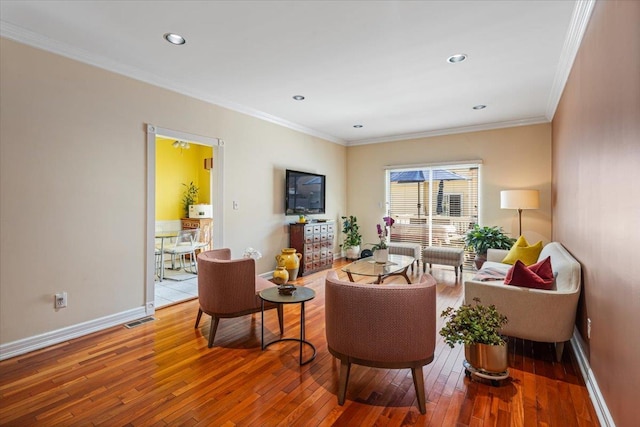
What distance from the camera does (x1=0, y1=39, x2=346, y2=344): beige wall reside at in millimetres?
2582

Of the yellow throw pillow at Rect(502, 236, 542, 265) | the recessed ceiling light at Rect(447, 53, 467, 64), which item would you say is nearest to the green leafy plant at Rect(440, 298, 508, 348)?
the yellow throw pillow at Rect(502, 236, 542, 265)

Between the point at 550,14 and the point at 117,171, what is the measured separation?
4.13 meters

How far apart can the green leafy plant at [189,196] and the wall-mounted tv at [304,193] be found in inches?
111

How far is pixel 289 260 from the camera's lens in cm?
486

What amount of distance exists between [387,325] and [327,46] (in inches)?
96.7

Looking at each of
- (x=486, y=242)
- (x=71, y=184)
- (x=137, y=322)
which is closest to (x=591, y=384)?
(x=486, y=242)

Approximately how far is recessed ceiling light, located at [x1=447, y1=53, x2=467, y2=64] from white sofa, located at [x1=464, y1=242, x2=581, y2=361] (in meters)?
2.13

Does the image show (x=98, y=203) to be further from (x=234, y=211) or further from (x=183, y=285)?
(x=183, y=285)

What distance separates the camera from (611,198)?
69.3 inches

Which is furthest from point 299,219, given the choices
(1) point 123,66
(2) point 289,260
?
(1) point 123,66

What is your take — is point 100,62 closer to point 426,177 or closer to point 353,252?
point 353,252

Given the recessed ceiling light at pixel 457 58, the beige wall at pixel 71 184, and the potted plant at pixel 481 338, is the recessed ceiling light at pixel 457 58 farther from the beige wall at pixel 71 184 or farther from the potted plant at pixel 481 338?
the beige wall at pixel 71 184

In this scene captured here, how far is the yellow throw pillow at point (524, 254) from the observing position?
3.90 meters

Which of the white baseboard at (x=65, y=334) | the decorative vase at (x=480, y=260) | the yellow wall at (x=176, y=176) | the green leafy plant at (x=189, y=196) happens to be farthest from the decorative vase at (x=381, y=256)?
the green leafy plant at (x=189, y=196)
